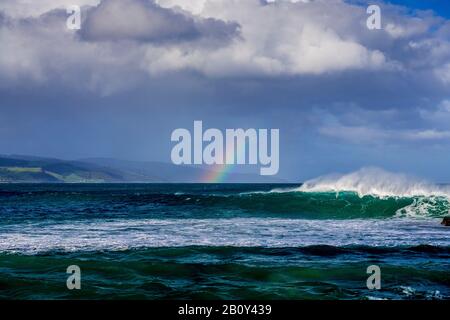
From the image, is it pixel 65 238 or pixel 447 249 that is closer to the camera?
pixel 447 249

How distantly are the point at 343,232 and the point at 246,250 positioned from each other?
8.70 m

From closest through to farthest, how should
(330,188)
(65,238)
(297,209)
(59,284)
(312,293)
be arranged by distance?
(312,293) < (59,284) < (65,238) < (297,209) < (330,188)

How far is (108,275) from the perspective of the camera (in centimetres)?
1614

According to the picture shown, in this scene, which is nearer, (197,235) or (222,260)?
(222,260)

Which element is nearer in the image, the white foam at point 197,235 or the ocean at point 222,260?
the ocean at point 222,260

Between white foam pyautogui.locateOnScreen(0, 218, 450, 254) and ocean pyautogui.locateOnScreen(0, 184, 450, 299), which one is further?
white foam pyautogui.locateOnScreen(0, 218, 450, 254)
